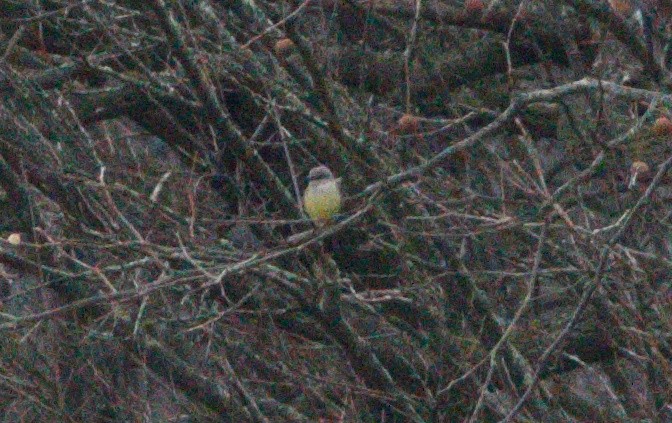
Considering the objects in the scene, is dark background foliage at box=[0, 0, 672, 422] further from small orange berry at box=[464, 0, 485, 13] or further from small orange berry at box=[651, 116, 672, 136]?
small orange berry at box=[651, 116, 672, 136]

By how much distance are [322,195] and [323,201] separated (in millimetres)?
36

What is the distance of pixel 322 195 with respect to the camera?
5.67 metres

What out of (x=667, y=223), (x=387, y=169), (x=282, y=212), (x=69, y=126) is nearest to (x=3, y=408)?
(x=69, y=126)

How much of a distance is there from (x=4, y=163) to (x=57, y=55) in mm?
851

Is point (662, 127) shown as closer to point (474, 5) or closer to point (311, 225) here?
point (474, 5)

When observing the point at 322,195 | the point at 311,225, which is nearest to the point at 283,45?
the point at 322,195

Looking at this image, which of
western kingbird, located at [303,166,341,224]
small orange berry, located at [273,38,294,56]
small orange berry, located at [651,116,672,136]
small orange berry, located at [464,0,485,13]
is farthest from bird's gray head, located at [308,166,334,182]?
small orange berry, located at [651,116,672,136]

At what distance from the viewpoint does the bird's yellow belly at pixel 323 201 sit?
5617 mm

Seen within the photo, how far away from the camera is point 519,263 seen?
5.82 m

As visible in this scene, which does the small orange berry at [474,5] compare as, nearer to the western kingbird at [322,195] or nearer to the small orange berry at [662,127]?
the western kingbird at [322,195]

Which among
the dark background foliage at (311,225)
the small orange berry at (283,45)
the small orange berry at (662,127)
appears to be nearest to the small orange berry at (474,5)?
the dark background foliage at (311,225)

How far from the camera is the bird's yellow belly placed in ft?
18.4

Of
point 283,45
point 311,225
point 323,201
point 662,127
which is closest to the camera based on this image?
point 662,127

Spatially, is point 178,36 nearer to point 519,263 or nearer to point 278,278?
point 278,278
